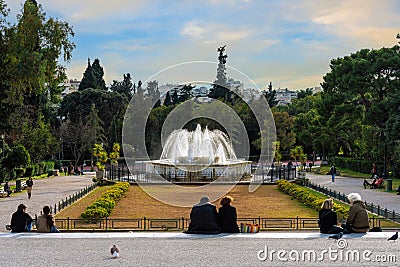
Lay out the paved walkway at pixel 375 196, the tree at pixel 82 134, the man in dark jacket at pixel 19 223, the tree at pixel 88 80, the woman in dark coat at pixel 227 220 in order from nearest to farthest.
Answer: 1. the woman in dark coat at pixel 227 220
2. the man in dark jacket at pixel 19 223
3. the paved walkway at pixel 375 196
4. the tree at pixel 82 134
5. the tree at pixel 88 80

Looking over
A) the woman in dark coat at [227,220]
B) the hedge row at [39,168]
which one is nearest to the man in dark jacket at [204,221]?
the woman in dark coat at [227,220]

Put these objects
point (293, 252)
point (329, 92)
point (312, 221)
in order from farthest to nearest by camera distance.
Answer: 1. point (329, 92)
2. point (312, 221)
3. point (293, 252)

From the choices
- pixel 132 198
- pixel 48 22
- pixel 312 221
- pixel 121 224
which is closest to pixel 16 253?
pixel 121 224

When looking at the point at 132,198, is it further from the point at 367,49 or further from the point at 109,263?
the point at 367,49

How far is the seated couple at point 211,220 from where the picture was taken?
1125 centimetres

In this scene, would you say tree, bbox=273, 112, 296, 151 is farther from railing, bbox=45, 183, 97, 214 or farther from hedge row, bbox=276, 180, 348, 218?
railing, bbox=45, 183, 97, 214

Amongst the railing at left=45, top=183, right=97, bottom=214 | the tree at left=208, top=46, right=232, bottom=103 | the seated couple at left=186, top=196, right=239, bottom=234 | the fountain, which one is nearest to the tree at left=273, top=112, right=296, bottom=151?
the tree at left=208, top=46, right=232, bottom=103

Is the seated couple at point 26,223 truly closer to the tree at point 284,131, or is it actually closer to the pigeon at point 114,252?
the pigeon at point 114,252

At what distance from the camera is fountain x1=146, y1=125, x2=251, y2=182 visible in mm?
34469

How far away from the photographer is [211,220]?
11.3 meters

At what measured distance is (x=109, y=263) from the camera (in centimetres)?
899

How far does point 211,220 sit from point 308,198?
1340 centimetres

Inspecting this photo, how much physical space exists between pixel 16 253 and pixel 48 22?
92.1ft

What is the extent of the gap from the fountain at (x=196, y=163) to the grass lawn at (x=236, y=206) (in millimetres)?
5140
